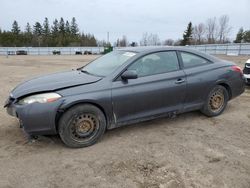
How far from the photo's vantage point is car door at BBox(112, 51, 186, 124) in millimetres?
3709

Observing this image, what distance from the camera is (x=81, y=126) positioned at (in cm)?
352

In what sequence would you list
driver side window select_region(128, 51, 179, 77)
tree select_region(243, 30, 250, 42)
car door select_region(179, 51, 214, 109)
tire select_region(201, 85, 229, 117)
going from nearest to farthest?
driver side window select_region(128, 51, 179, 77), car door select_region(179, 51, 214, 109), tire select_region(201, 85, 229, 117), tree select_region(243, 30, 250, 42)

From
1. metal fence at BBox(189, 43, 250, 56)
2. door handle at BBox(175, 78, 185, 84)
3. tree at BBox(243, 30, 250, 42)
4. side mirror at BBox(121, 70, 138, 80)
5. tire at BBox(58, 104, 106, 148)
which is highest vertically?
tree at BBox(243, 30, 250, 42)

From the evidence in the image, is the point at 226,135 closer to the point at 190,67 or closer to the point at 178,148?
the point at 178,148

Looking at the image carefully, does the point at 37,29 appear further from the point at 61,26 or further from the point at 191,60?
the point at 191,60

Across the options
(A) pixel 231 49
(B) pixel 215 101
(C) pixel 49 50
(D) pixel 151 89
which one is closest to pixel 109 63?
(D) pixel 151 89

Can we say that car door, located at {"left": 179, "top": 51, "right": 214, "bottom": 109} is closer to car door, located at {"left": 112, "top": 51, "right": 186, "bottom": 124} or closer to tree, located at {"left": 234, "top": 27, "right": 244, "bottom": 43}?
car door, located at {"left": 112, "top": 51, "right": 186, "bottom": 124}

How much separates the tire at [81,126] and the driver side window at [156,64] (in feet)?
3.21

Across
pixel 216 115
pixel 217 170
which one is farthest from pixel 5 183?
pixel 216 115

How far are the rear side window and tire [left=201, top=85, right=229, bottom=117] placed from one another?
23.5 inches

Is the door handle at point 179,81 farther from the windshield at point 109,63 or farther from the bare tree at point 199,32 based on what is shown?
the bare tree at point 199,32

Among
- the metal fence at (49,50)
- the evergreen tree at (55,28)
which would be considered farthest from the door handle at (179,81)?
the evergreen tree at (55,28)

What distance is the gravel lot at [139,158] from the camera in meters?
2.75

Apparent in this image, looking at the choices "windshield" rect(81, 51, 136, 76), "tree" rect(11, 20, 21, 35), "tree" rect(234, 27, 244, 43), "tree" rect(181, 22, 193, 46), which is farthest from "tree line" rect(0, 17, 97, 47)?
"windshield" rect(81, 51, 136, 76)
